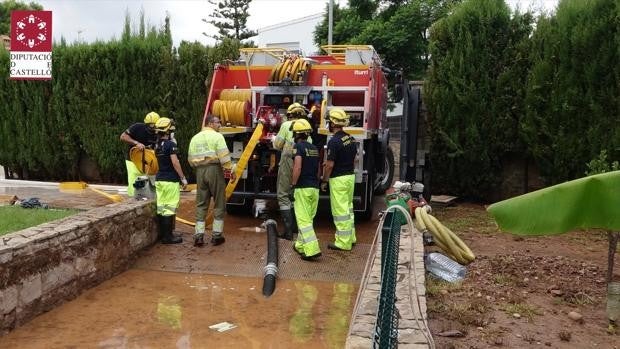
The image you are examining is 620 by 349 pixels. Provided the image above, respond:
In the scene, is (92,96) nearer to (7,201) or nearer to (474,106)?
(7,201)

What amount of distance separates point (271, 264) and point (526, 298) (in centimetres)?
252

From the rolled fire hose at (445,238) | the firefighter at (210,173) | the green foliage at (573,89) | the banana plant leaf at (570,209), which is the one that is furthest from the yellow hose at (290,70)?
the banana plant leaf at (570,209)

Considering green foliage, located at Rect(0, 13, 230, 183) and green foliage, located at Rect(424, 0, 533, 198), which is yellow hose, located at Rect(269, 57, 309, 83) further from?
green foliage, located at Rect(0, 13, 230, 183)

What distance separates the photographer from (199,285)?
5895 mm

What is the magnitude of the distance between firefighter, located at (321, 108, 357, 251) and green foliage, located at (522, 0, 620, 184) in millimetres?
4622

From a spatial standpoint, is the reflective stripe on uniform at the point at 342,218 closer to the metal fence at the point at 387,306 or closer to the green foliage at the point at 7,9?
the metal fence at the point at 387,306

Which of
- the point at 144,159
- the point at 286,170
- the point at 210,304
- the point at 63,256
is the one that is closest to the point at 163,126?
the point at 144,159

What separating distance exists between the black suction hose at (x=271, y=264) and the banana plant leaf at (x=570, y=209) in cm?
285

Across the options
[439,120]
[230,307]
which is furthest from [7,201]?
[439,120]

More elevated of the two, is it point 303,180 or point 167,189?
point 303,180

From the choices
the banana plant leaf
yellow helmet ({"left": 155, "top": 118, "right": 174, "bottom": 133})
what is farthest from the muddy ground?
yellow helmet ({"left": 155, "top": 118, "right": 174, "bottom": 133})

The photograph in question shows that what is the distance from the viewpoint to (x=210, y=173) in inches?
283

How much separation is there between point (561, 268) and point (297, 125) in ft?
11.1

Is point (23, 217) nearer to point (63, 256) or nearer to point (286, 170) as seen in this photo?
point (63, 256)
